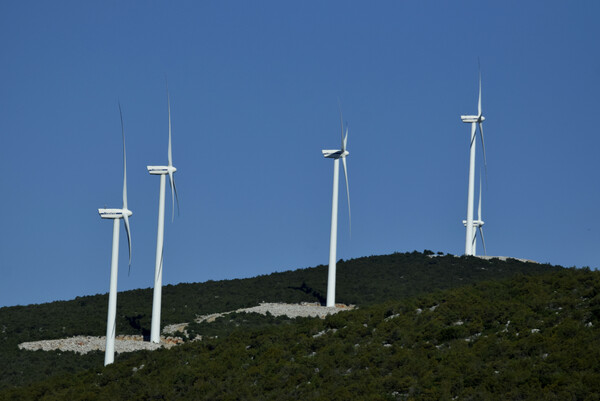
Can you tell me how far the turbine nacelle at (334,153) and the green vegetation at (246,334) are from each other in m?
12.1

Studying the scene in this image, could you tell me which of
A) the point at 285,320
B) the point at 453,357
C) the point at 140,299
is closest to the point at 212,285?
the point at 140,299

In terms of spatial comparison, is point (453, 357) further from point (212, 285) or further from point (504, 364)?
point (212, 285)

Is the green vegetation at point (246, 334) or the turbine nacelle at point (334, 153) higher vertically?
the turbine nacelle at point (334, 153)

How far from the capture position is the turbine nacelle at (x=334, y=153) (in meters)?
82.9

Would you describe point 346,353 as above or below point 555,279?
below

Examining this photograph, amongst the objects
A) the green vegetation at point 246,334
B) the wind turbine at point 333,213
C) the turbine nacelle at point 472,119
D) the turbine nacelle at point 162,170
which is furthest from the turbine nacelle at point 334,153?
the turbine nacelle at point 472,119

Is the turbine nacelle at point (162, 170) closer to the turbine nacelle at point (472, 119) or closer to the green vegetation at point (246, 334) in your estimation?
the green vegetation at point (246, 334)

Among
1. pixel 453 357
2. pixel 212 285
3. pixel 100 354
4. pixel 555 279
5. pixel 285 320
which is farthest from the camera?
pixel 212 285

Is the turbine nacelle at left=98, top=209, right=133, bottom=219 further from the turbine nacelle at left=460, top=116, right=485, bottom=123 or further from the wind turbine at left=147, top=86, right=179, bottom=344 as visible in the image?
the turbine nacelle at left=460, top=116, right=485, bottom=123

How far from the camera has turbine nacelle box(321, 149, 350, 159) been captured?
82875 millimetres

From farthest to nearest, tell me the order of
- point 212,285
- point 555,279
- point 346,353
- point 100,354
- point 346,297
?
1. point 212,285
2. point 346,297
3. point 100,354
4. point 555,279
5. point 346,353

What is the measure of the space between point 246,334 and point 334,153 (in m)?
25.8

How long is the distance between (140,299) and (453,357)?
Result: 48464 millimetres

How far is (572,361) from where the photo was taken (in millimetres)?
42312
